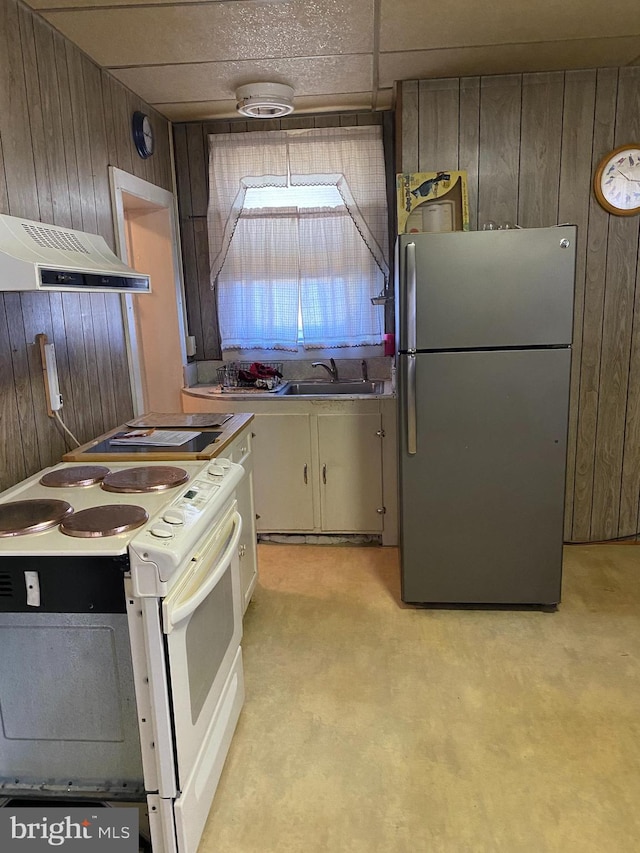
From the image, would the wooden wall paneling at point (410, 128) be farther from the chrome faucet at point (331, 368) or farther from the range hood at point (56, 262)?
the range hood at point (56, 262)

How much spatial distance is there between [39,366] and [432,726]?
179 cm

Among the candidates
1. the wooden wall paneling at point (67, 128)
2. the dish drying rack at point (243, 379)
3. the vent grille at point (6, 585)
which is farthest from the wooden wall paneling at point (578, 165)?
the vent grille at point (6, 585)

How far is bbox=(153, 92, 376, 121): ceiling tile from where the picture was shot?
335 centimetres

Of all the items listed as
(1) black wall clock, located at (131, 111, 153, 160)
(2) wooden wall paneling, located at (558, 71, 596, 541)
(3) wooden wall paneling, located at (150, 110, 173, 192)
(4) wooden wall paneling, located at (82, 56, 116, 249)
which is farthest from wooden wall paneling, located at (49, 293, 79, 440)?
(2) wooden wall paneling, located at (558, 71, 596, 541)

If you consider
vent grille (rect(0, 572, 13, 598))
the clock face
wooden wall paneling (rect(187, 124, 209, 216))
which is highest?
wooden wall paneling (rect(187, 124, 209, 216))

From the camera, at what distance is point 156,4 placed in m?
2.17

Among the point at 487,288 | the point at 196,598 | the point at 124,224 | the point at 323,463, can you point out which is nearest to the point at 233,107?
the point at 124,224

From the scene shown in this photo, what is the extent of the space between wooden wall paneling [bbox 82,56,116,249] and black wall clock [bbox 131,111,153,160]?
14.0 inches

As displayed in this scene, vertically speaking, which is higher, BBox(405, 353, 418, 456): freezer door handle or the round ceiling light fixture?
the round ceiling light fixture

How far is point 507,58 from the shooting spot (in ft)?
9.24

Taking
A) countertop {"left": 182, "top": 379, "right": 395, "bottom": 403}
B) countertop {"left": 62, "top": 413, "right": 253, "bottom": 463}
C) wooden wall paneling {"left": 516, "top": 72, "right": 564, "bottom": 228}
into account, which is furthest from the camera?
countertop {"left": 182, "top": 379, "right": 395, "bottom": 403}

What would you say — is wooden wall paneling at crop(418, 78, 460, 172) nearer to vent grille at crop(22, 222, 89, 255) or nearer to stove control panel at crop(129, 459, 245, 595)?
vent grille at crop(22, 222, 89, 255)

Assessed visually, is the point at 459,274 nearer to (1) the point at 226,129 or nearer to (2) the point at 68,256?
(2) the point at 68,256

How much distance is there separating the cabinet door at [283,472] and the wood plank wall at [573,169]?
1.39m
